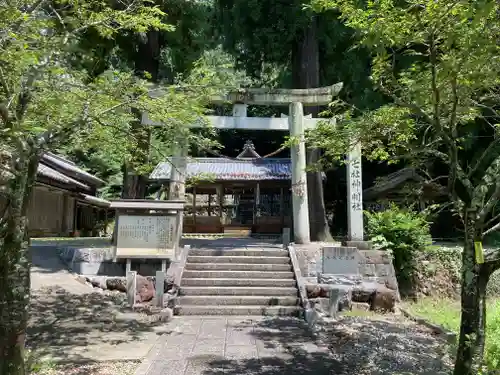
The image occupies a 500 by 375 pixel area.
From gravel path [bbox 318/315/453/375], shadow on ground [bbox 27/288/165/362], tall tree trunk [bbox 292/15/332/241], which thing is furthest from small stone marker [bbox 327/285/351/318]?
tall tree trunk [bbox 292/15/332/241]

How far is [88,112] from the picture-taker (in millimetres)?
5277

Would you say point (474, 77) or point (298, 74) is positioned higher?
point (298, 74)

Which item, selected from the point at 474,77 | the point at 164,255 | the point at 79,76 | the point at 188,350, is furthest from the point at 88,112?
the point at 164,255

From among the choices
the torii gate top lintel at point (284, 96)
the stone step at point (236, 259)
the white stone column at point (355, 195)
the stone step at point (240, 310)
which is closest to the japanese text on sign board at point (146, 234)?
the stone step at point (236, 259)

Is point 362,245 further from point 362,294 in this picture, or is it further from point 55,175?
point 55,175

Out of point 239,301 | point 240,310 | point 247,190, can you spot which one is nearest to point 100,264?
point 239,301

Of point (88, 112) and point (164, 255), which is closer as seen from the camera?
point (88, 112)

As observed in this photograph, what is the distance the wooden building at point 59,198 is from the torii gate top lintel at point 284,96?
9063 millimetres

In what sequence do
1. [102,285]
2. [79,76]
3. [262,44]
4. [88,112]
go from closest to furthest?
[88,112], [79,76], [102,285], [262,44]

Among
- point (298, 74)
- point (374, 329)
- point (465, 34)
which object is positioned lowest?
point (374, 329)

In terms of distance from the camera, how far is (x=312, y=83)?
52.4 feet

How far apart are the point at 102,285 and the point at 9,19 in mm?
7344

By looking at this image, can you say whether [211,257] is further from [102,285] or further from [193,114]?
[193,114]

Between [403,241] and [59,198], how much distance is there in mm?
17684
